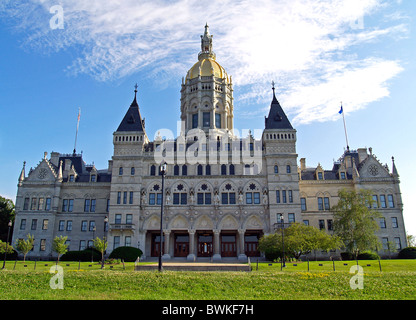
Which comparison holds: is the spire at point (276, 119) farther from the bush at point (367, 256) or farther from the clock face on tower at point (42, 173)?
the clock face on tower at point (42, 173)

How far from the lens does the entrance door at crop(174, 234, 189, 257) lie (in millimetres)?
54500

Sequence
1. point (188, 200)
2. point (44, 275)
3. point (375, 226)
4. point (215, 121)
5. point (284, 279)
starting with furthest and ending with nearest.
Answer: point (215, 121)
point (188, 200)
point (375, 226)
point (44, 275)
point (284, 279)

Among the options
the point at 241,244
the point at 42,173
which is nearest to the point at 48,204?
the point at 42,173

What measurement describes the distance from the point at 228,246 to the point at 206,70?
3450 centimetres

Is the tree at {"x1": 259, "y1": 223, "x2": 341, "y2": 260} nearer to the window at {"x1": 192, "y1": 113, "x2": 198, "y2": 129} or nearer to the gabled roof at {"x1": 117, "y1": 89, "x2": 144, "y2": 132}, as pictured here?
the gabled roof at {"x1": 117, "y1": 89, "x2": 144, "y2": 132}

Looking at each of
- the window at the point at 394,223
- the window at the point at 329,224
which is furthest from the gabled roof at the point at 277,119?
the window at the point at 394,223

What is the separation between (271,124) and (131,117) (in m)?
22.7

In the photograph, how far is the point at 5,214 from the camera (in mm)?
62375

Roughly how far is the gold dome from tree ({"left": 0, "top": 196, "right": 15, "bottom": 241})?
40451mm

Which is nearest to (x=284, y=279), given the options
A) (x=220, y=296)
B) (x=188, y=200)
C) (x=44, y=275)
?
(x=220, y=296)

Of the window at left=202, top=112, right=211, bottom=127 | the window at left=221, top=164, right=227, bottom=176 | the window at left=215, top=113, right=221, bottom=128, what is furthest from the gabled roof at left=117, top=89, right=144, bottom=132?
the window at left=215, top=113, right=221, bottom=128

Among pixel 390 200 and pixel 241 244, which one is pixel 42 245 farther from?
pixel 390 200

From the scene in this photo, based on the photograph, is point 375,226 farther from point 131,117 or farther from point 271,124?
point 131,117

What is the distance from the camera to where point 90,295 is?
17703 millimetres
